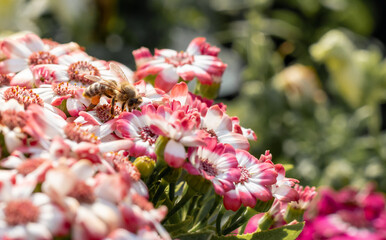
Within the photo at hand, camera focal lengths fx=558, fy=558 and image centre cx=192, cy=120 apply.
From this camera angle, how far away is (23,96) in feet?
1.54

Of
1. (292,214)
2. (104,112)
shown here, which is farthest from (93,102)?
(292,214)

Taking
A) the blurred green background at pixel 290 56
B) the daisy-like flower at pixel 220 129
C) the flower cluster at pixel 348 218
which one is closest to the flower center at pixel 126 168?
the daisy-like flower at pixel 220 129

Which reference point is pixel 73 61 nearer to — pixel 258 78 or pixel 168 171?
pixel 168 171

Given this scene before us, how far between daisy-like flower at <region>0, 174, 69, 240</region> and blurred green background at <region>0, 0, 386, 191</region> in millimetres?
1078

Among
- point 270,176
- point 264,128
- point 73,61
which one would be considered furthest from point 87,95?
point 264,128

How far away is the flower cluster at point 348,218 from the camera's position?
77 cm

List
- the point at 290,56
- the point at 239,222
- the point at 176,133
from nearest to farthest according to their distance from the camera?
1. the point at 176,133
2. the point at 239,222
3. the point at 290,56

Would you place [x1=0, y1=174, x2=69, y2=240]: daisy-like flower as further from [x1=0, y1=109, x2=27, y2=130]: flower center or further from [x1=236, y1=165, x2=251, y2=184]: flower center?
[x1=236, y1=165, x2=251, y2=184]: flower center

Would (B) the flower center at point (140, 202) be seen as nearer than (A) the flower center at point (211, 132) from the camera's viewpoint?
Yes

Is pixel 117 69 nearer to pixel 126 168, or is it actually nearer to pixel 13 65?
pixel 13 65

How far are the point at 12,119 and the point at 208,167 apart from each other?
16 centimetres

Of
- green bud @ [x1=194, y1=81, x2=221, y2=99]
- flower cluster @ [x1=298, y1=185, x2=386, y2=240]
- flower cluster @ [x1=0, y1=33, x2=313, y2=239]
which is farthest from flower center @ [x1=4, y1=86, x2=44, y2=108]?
flower cluster @ [x1=298, y1=185, x2=386, y2=240]

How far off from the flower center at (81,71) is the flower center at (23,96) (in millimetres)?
75

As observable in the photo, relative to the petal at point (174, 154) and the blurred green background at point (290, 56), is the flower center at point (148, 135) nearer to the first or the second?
the petal at point (174, 154)
